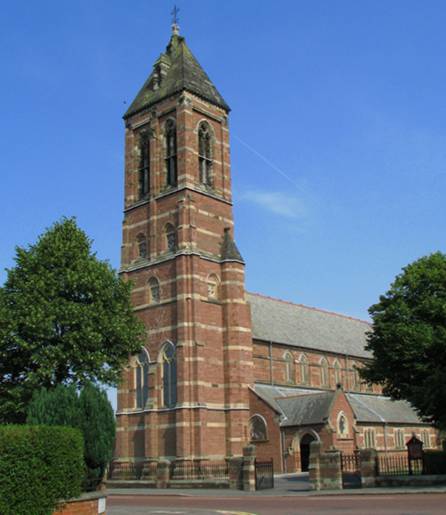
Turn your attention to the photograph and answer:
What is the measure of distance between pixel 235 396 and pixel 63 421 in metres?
27.0

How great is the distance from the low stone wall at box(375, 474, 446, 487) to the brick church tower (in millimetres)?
16146

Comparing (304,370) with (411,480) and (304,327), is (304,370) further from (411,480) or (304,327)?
(411,480)

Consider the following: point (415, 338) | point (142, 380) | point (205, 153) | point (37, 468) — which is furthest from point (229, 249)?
point (37, 468)

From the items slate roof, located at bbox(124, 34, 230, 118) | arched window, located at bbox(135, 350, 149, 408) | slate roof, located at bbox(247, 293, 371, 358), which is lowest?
arched window, located at bbox(135, 350, 149, 408)

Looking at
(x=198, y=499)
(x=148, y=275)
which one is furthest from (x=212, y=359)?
(x=198, y=499)

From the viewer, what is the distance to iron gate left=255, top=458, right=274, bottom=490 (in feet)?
118

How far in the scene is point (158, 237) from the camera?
5209 cm

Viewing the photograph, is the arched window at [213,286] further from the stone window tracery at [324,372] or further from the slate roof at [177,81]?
the stone window tracery at [324,372]

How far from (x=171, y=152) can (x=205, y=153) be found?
9.64 feet

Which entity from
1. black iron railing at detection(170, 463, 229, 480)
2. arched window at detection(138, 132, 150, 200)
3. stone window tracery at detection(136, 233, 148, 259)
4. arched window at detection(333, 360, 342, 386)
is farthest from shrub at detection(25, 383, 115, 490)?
arched window at detection(333, 360, 342, 386)

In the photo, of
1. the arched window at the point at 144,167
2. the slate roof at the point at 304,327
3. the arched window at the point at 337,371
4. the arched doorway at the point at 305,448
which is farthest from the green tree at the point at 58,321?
the arched window at the point at 337,371

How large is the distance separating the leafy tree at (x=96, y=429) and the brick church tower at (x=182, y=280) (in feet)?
76.2

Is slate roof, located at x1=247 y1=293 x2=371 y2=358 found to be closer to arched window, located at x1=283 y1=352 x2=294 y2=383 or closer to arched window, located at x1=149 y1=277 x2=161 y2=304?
arched window, located at x1=283 y1=352 x2=294 y2=383

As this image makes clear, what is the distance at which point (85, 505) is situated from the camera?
18859 millimetres
